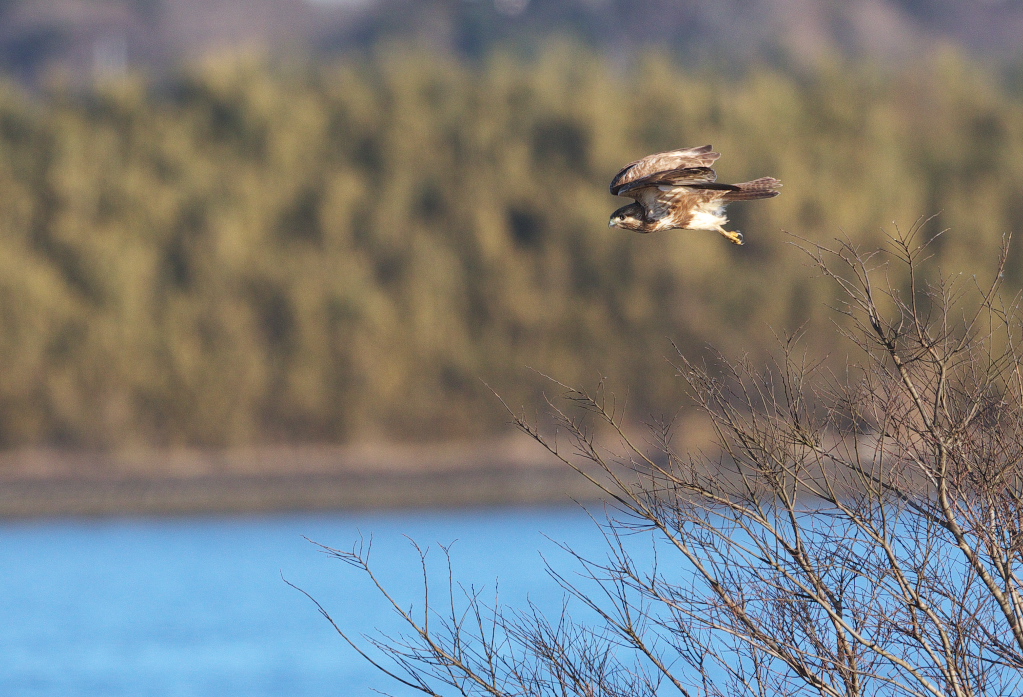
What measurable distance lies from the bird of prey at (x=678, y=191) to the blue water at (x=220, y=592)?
1360 cm

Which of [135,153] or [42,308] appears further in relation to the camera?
[135,153]

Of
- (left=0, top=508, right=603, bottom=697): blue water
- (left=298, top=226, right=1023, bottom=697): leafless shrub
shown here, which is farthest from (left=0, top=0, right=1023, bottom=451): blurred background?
(left=298, top=226, right=1023, bottom=697): leafless shrub

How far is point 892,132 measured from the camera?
42.2 meters

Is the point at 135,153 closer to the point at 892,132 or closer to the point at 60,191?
the point at 60,191

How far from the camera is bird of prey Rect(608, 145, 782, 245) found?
5977mm

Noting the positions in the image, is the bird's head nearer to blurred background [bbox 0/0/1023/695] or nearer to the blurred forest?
blurred background [bbox 0/0/1023/695]

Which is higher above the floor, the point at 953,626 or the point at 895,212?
the point at 895,212

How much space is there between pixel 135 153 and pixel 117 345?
6510 millimetres

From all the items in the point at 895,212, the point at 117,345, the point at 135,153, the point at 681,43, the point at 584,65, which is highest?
the point at 681,43

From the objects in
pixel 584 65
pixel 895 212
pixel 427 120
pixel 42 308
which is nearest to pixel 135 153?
pixel 42 308

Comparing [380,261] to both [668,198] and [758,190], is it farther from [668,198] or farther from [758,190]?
[758,190]

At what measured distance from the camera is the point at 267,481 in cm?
3406

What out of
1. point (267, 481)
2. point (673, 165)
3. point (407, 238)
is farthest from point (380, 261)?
point (673, 165)

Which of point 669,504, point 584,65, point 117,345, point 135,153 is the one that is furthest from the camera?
point 584,65
